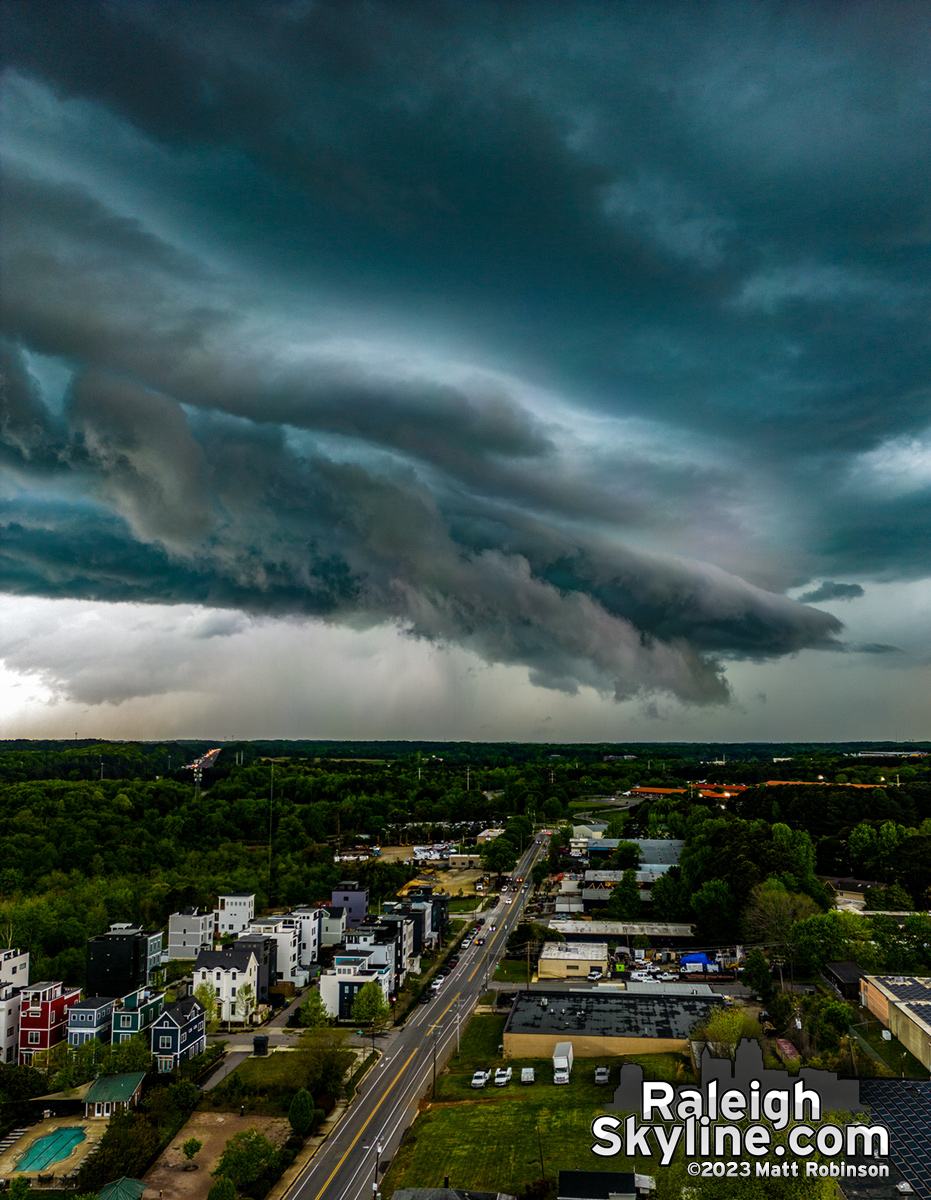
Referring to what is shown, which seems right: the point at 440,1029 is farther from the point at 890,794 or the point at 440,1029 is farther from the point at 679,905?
the point at 890,794

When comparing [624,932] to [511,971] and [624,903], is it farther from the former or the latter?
[511,971]

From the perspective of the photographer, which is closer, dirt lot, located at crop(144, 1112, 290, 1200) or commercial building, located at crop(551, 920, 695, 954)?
dirt lot, located at crop(144, 1112, 290, 1200)

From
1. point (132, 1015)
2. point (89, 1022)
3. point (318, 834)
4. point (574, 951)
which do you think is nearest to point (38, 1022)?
point (89, 1022)

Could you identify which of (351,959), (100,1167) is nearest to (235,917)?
(351,959)

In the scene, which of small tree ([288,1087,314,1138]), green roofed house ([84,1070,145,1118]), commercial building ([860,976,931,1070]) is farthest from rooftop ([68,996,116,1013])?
commercial building ([860,976,931,1070])

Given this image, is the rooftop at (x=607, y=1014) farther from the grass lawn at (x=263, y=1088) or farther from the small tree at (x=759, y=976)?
the grass lawn at (x=263, y=1088)

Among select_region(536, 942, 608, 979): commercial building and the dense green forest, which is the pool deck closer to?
the dense green forest

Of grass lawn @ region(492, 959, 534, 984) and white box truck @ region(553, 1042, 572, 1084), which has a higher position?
white box truck @ region(553, 1042, 572, 1084)
